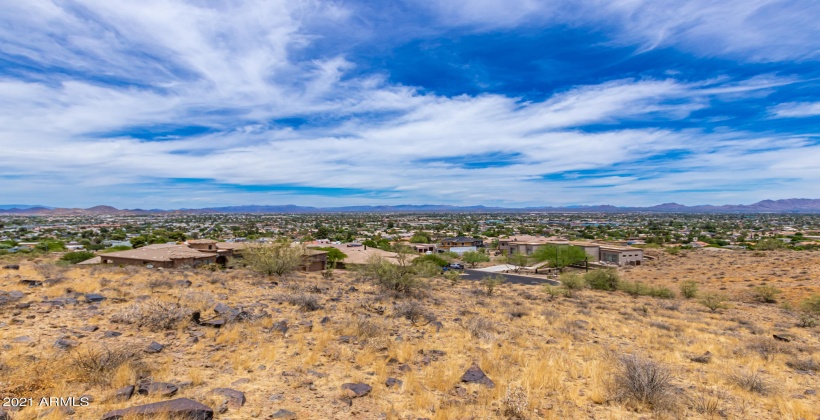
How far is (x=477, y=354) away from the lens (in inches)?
397

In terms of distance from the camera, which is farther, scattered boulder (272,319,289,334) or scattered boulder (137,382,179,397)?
scattered boulder (272,319,289,334)

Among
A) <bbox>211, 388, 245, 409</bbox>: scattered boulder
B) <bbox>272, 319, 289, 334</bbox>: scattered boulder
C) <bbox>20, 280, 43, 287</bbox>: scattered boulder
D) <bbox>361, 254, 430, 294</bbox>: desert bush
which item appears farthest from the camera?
<bbox>361, 254, 430, 294</bbox>: desert bush

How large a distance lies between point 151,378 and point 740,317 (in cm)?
2536

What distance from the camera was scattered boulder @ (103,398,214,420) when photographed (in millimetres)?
5457

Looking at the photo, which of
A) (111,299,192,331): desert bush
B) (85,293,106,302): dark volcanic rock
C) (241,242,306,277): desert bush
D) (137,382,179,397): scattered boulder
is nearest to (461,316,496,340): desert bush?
(137,382,179,397): scattered boulder

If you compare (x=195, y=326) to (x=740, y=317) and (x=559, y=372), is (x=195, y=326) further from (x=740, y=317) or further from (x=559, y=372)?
(x=740, y=317)

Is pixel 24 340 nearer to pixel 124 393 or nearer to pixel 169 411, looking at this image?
pixel 124 393

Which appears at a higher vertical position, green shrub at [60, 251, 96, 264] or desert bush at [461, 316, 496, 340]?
desert bush at [461, 316, 496, 340]

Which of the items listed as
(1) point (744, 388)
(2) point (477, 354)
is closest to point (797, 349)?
(1) point (744, 388)

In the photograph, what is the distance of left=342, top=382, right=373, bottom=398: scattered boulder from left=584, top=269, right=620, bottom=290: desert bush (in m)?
29.8

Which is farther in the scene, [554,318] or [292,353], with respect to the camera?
[554,318]

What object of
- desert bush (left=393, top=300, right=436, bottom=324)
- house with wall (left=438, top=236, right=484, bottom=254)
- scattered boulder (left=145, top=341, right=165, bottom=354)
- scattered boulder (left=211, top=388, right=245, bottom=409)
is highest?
scattered boulder (left=145, top=341, right=165, bottom=354)

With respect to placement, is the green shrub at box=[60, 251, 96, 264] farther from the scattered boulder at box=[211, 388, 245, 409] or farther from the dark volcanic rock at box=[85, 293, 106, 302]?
the scattered boulder at box=[211, 388, 245, 409]

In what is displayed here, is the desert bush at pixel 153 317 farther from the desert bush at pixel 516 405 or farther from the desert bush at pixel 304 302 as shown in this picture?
the desert bush at pixel 516 405
